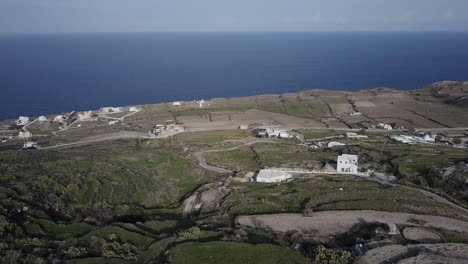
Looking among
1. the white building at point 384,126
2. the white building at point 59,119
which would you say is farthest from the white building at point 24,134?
the white building at point 384,126

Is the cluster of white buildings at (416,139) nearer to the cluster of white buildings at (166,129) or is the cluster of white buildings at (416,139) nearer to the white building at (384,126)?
the white building at (384,126)

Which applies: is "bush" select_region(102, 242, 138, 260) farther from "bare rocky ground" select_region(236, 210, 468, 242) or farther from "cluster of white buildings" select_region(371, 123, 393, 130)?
"cluster of white buildings" select_region(371, 123, 393, 130)

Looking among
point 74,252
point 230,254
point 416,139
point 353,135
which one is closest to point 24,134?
point 74,252

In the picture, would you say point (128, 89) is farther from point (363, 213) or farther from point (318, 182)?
point (363, 213)

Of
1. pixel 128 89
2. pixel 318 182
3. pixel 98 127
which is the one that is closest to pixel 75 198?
pixel 318 182

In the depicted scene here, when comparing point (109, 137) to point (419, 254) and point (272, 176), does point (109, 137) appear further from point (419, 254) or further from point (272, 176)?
point (419, 254)

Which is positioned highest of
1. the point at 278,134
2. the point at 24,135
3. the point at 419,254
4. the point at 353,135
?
the point at 419,254

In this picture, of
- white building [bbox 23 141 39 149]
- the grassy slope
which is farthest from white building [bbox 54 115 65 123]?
the grassy slope

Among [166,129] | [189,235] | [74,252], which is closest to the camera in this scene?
[74,252]
